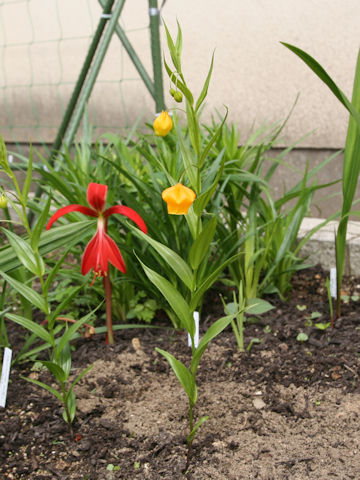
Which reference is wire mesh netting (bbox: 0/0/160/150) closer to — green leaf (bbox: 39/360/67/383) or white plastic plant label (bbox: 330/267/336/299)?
white plastic plant label (bbox: 330/267/336/299)

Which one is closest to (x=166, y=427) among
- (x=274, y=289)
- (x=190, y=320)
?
(x=190, y=320)

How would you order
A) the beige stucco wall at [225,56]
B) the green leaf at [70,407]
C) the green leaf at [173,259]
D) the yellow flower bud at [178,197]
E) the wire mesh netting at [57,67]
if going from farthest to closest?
the wire mesh netting at [57,67] → the beige stucco wall at [225,56] → the green leaf at [70,407] → the green leaf at [173,259] → the yellow flower bud at [178,197]

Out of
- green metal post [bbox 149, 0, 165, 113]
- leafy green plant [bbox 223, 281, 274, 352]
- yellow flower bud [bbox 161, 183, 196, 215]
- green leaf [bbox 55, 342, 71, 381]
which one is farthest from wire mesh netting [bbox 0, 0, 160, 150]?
yellow flower bud [bbox 161, 183, 196, 215]

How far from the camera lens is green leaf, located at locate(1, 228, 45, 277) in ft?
3.82

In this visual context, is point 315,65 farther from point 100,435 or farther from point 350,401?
point 100,435

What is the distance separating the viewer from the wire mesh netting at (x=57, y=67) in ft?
11.0

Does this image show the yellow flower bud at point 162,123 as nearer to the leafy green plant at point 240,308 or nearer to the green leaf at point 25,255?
the green leaf at point 25,255

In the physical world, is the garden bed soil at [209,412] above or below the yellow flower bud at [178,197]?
below

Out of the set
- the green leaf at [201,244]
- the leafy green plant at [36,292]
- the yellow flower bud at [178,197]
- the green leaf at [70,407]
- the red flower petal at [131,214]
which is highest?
the yellow flower bud at [178,197]

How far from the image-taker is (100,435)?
1.31 metres

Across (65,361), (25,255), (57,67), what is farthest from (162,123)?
(57,67)

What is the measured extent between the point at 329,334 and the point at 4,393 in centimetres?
94

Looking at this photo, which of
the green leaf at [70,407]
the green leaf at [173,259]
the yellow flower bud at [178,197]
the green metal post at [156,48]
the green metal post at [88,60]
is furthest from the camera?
the green metal post at [88,60]

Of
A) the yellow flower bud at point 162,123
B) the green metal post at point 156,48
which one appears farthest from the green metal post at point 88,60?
the yellow flower bud at point 162,123
